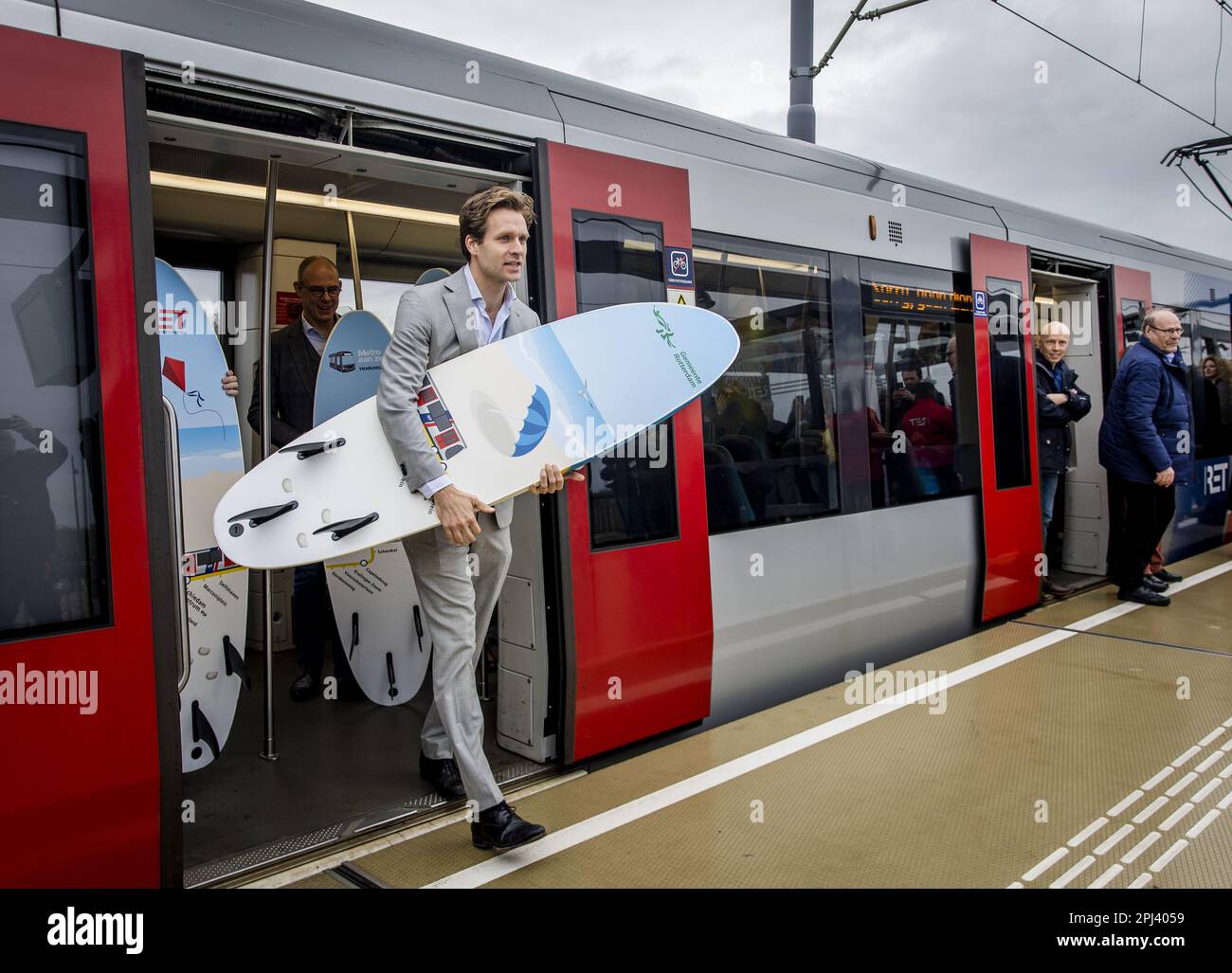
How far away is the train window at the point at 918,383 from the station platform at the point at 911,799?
3.43ft

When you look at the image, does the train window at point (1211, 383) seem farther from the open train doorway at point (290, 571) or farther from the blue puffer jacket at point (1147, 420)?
the open train doorway at point (290, 571)

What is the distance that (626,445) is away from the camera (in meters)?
3.39

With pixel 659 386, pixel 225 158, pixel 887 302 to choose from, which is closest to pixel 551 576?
pixel 659 386

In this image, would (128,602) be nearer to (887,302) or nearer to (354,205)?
(354,205)

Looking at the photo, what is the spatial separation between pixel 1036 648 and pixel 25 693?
449cm

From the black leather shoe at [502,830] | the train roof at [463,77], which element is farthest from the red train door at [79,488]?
the black leather shoe at [502,830]

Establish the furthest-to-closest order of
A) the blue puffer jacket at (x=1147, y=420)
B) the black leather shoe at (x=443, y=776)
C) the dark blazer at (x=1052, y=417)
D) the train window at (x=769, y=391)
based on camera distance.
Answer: the dark blazer at (x=1052, y=417) < the blue puffer jacket at (x=1147, y=420) < the train window at (x=769, y=391) < the black leather shoe at (x=443, y=776)

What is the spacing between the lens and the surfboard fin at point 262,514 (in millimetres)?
2652

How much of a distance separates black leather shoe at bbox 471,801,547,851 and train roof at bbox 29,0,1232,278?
7.24 ft

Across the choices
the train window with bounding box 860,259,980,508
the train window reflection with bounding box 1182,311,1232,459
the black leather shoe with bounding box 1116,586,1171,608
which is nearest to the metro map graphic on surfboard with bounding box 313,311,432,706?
the train window with bounding box 860,259,980,508

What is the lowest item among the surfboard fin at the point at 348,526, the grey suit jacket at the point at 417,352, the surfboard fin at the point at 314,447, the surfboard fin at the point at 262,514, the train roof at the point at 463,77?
the surfboard fin at the point at 348,526

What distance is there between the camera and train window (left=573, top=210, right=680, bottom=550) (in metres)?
3.30

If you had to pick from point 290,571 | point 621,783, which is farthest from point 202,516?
point 621,783

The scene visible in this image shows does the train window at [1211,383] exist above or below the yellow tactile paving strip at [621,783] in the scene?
above
